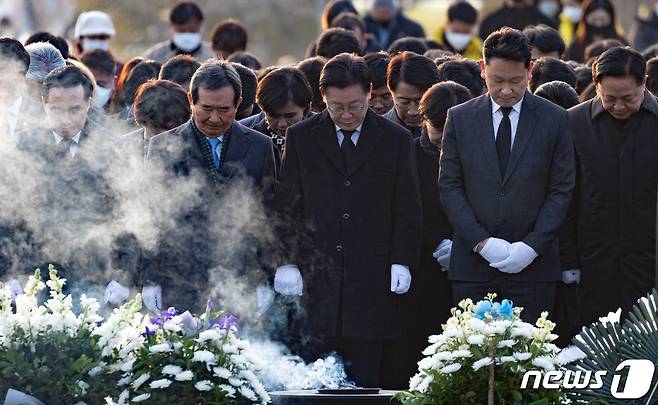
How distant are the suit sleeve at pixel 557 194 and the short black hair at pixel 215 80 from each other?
2078 mm

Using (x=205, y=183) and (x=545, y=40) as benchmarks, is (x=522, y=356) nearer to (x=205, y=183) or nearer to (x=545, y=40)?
(x=205, y=183)

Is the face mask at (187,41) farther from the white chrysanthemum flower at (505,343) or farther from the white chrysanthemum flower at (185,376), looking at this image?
the white chrysanthemum flower at (505,343)

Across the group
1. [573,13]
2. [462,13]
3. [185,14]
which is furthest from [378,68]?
[573,13]

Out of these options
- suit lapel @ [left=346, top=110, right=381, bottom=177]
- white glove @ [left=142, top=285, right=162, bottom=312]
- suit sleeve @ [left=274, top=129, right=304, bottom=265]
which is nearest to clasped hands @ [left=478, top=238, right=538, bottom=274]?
suit lapel @ [left=346, top=110, right=381, bottom=177]

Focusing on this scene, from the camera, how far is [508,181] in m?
9.46

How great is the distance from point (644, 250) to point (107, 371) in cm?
397

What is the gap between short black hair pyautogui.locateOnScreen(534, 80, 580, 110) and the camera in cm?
1086

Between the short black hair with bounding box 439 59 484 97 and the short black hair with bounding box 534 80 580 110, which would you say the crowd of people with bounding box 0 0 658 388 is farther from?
the short black hair with bounding box 439 59 484 97

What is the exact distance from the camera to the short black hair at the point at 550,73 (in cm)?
1153

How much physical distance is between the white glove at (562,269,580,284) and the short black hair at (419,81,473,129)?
1304mm

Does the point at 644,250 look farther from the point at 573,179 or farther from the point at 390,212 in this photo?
the point at 390,212

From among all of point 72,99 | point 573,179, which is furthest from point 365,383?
point 72,99

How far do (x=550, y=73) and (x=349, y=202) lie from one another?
2.53 m

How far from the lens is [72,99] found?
9.95 meters
